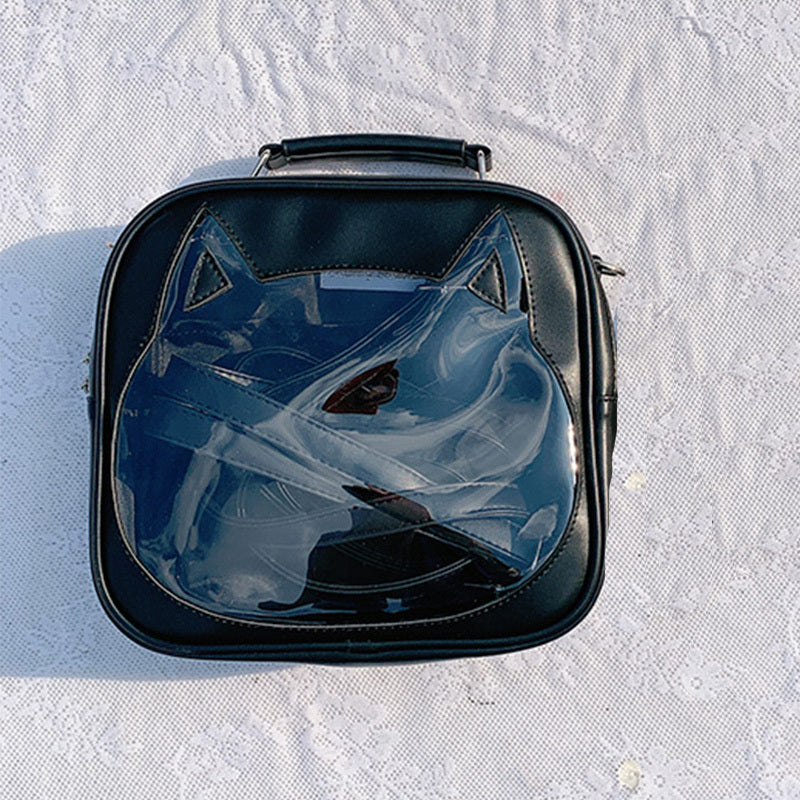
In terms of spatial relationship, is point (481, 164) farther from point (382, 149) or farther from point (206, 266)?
point (206, 266)

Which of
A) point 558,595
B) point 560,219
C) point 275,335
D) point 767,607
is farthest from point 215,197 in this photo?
point 767,607

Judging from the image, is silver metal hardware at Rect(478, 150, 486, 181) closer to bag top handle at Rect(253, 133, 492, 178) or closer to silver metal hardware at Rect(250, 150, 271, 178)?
bag top handle at Rect(253, 133, 492, 178)

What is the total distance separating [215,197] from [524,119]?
0.21 m

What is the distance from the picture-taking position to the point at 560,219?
0.52m

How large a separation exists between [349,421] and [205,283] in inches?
4.3

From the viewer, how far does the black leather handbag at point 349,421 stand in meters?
0.49

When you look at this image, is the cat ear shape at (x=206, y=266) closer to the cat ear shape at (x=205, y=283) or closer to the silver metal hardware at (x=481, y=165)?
the cat ear shape at (x=205, y=283)

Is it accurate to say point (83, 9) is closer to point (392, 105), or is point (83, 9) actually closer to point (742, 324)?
point (392, 105)

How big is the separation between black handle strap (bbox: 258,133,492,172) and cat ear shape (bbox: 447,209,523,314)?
0.07m

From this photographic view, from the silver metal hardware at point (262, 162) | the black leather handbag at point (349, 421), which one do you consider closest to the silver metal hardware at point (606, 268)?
the black leather handbag at point (349, 421)

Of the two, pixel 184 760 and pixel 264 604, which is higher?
pixel 264 604

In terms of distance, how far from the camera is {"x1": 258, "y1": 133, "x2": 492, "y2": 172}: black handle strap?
21.9 inches

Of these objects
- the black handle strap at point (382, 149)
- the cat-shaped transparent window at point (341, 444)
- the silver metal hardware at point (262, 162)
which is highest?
the black handle strap at point (382, 149)

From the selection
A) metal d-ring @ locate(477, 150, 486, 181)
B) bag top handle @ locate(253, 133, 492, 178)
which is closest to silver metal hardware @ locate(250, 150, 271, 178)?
bag top handle @ locate(253, 133, 492, 178)
